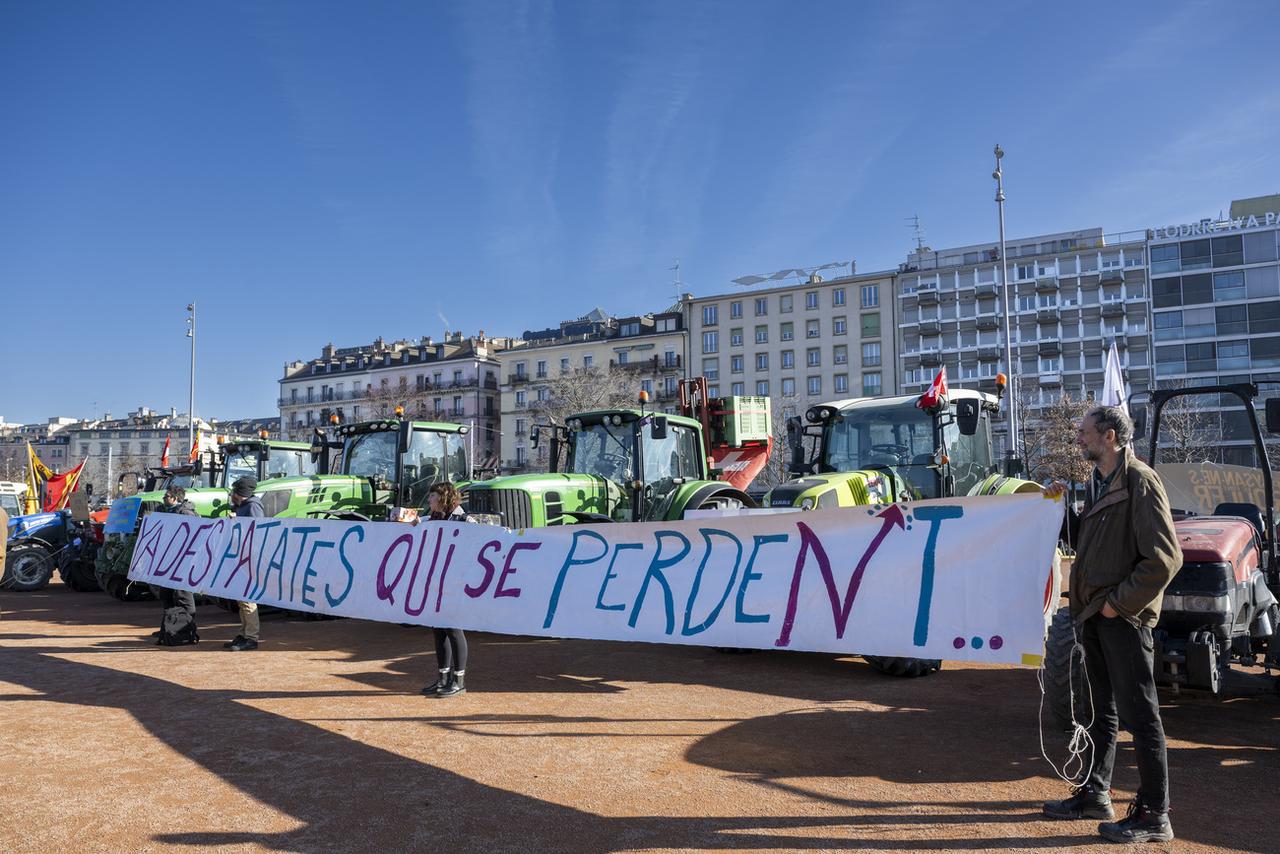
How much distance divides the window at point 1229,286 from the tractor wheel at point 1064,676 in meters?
75.7

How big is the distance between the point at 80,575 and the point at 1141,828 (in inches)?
766

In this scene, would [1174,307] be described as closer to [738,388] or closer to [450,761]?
[738,388]

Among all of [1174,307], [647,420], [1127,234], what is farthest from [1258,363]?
[647,420]

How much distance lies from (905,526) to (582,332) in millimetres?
78356

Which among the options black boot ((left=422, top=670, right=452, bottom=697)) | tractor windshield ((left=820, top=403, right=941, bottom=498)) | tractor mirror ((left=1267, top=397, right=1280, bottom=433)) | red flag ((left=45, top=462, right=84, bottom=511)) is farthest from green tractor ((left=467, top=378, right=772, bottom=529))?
red flag ((left=45, top=462, right=84, bottom=511))

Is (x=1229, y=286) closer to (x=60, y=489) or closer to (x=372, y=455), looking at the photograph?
(x=372, y=455)

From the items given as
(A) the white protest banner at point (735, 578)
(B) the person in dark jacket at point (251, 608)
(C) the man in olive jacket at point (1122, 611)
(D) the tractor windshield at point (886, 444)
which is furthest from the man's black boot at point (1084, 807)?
(B) the person in dark jacket at point (251, 608)

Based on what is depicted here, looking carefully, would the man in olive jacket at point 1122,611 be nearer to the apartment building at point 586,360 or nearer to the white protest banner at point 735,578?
the white protest banner at point 735,578

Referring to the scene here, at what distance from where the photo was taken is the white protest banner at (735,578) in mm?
4984

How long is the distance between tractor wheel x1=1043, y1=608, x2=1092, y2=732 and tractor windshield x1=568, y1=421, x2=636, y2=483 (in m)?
6.55

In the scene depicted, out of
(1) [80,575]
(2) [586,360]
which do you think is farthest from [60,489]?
(2) [586,360]

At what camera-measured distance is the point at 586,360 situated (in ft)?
256

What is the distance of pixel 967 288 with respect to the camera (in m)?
75.9

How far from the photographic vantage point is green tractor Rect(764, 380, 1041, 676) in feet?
30.5
